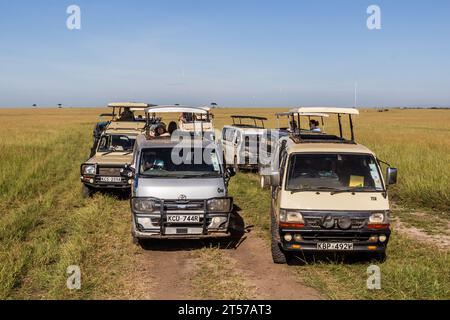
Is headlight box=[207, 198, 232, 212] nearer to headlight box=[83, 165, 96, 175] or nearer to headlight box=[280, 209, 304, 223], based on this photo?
headlight box=[280, 209, 304, 223]

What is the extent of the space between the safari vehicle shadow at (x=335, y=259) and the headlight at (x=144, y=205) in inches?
90.8

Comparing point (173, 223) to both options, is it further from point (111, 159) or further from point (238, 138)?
point (238, 138)

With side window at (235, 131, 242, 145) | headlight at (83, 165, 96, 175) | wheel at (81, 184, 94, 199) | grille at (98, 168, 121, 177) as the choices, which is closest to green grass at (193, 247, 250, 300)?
grille at (98, 168, 121, 177)

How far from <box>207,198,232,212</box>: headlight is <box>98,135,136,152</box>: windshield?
6586mm

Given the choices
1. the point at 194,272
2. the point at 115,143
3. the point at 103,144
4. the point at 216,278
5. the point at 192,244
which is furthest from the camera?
the point at 115,143

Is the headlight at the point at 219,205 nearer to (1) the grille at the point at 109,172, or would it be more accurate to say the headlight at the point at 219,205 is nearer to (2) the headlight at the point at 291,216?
(2) the headlight at the point at 291,216

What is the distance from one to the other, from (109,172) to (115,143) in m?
2.02

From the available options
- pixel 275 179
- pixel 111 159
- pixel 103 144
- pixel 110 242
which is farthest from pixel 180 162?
pixel 103 144

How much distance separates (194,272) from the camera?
674 cm

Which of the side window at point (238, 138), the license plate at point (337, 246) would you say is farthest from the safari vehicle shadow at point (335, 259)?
the side window at point (238, 138)

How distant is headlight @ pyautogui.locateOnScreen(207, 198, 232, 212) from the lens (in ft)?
25.2
